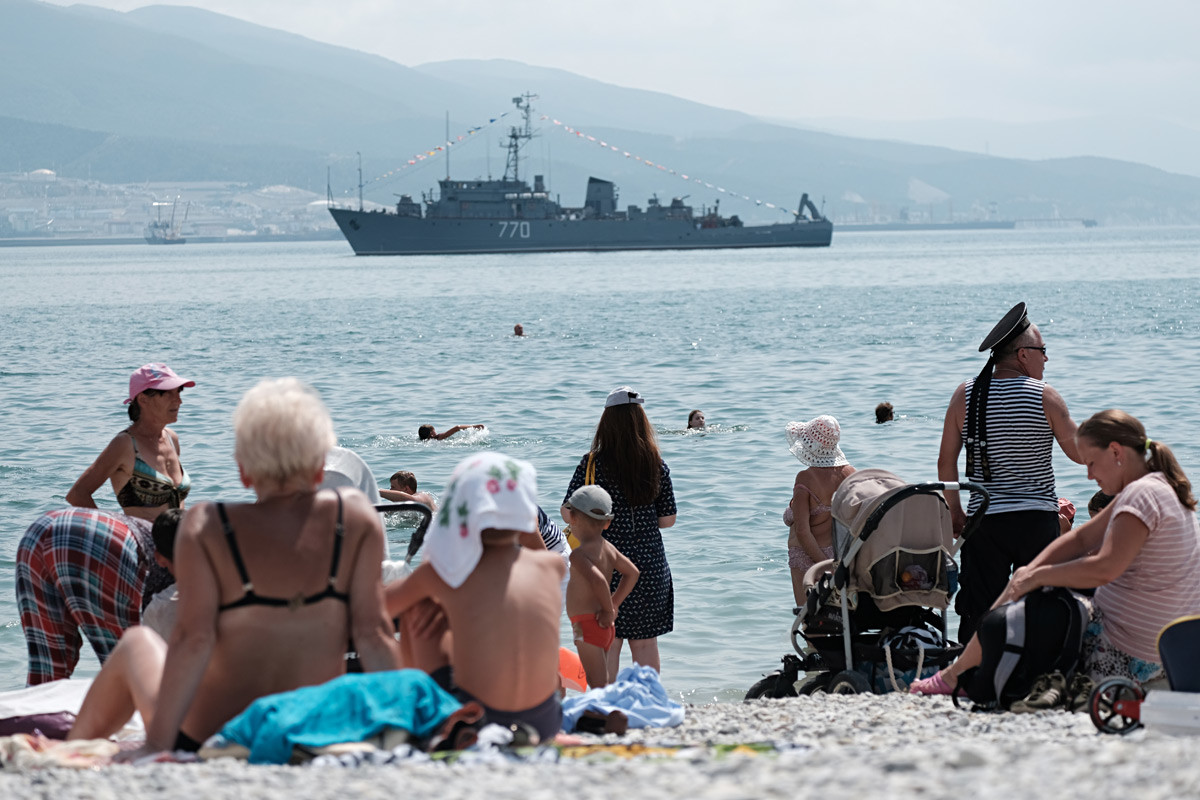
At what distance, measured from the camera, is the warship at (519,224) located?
98.1 metres

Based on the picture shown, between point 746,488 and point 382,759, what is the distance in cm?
958

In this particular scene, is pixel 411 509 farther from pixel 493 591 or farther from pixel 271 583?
pixel 271 583

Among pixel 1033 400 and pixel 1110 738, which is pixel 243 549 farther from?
pixel 1033 400

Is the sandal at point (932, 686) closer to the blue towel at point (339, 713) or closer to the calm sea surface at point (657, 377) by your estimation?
the calm sea surface at point (657, 377)

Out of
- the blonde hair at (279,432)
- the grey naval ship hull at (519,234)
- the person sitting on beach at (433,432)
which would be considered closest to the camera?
the blonde hair at (279,432)

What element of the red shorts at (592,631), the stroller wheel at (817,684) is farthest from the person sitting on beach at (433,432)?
the stroller wheel at (817,684)

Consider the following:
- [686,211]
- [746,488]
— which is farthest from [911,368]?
[686,211]

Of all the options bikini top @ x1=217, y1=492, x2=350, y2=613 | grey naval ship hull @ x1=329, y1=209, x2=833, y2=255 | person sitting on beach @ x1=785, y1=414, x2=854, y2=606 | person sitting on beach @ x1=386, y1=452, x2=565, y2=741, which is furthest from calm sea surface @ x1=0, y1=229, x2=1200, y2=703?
grey naval ship hull @ x1=329, y1=209, x2=833, y2=255

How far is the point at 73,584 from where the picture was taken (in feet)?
15.6

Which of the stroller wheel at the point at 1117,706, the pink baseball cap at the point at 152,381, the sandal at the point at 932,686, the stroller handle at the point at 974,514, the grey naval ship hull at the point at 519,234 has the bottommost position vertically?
the sandal at the point at 932,686

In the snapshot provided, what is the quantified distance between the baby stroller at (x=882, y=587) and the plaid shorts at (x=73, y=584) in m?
2.64

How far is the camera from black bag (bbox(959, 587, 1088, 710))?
14.9ft

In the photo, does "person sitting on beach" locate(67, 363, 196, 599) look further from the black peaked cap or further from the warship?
the warship

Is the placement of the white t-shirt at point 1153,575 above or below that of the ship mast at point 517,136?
below
